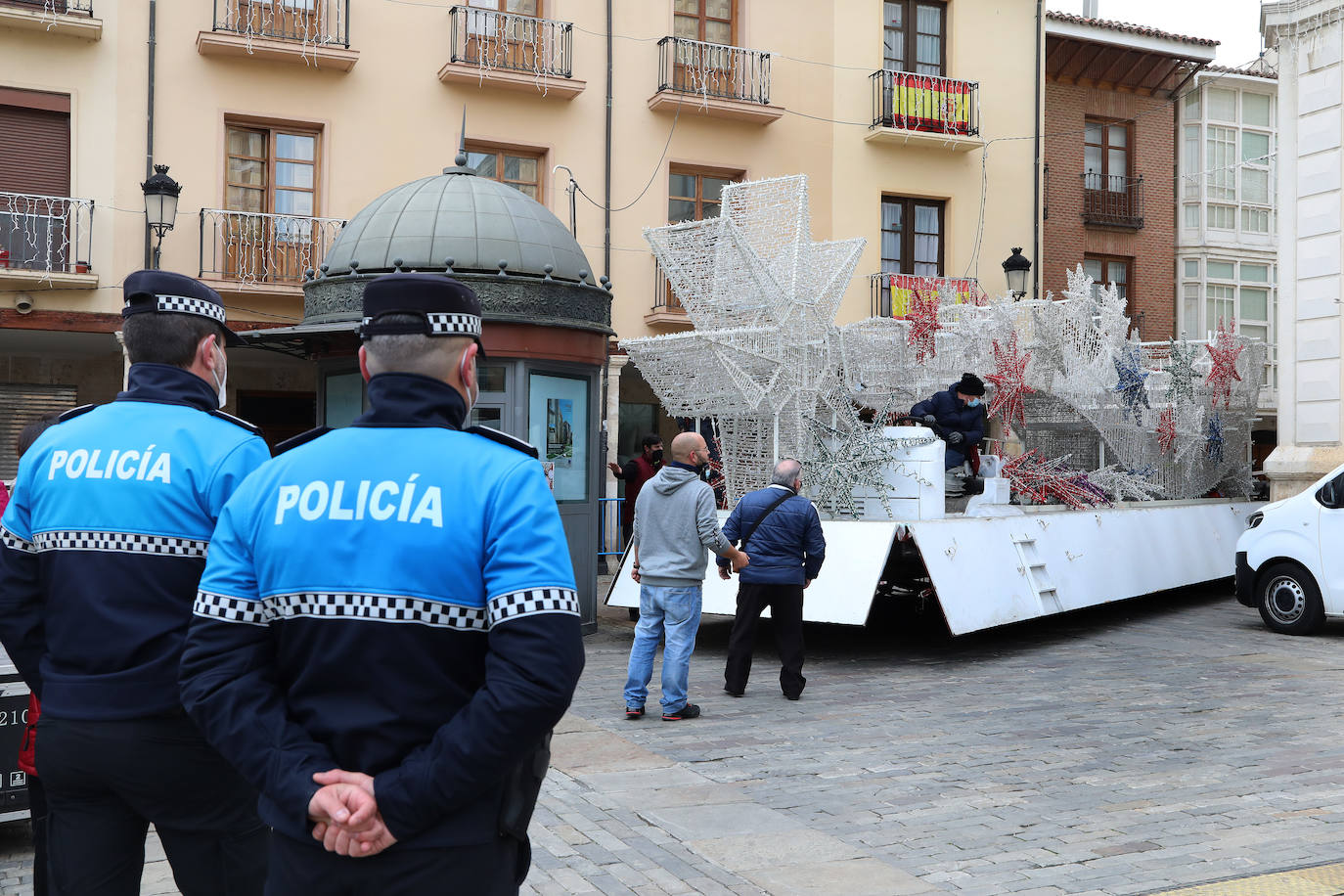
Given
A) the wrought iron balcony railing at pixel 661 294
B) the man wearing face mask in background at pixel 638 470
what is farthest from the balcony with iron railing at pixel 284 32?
the man wearing face mask in background at pixel 638 470

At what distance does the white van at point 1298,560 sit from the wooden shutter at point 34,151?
15.6 metres

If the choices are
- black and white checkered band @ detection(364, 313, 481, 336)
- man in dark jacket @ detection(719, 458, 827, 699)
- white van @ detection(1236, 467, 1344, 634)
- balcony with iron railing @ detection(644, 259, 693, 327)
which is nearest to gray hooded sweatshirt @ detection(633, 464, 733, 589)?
man in dark jacket @ detection(719, 458, 827, 699)

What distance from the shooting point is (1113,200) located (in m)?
25.8

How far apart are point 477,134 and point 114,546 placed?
16912mm

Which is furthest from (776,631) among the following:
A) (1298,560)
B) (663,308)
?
(663,308)

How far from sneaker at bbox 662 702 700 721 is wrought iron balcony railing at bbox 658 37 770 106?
546 inches

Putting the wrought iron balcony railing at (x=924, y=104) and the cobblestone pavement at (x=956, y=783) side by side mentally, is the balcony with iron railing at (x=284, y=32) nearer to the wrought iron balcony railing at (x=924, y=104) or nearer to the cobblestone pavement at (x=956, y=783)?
the wrought iron balcony railing at (x=924, y=104)

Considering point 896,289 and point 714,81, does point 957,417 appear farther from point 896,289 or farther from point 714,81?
point 714,81

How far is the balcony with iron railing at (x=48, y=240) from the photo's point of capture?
16500 millimetres

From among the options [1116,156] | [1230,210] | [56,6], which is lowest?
[1230,210]

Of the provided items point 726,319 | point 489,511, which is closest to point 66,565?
point 489,511

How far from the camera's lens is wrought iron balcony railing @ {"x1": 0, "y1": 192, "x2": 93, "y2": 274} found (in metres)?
16.6

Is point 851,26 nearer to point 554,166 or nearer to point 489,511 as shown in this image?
point 554,166

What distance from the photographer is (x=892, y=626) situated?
1325cm
